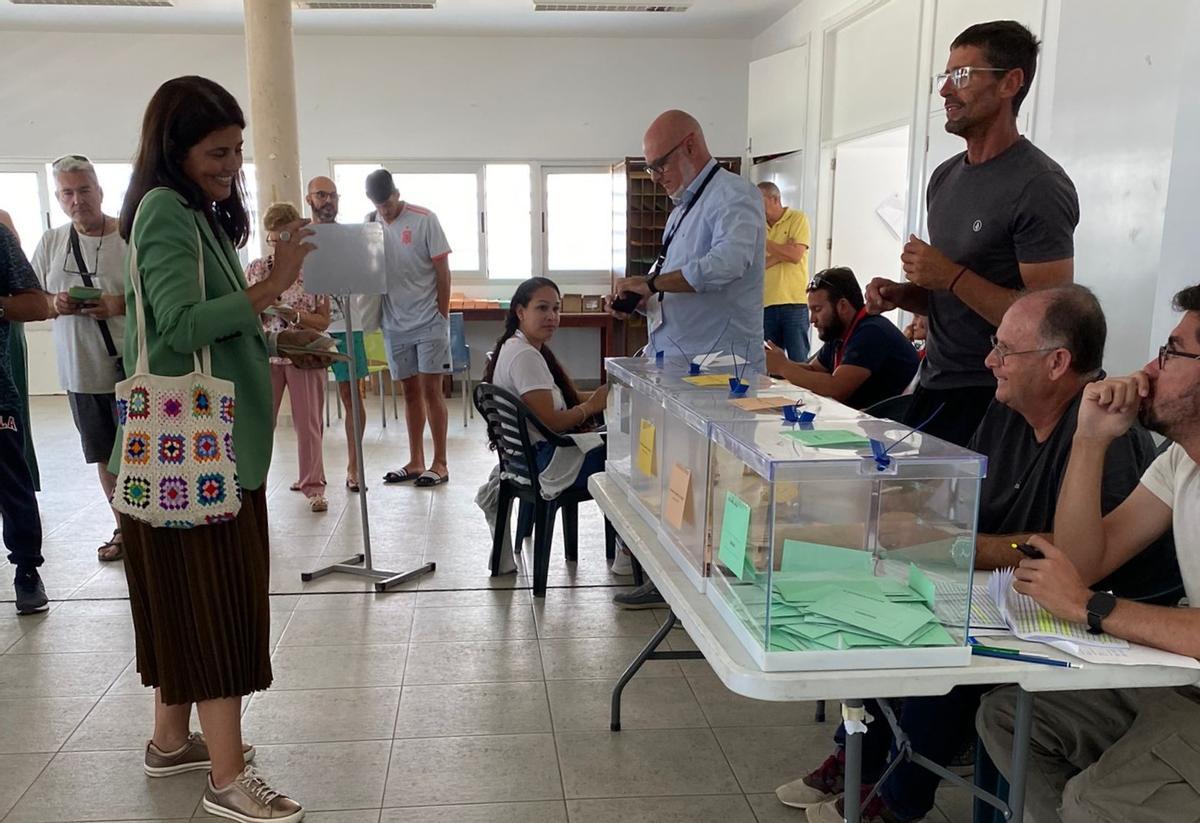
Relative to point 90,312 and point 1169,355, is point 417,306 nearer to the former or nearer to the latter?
point 90,312

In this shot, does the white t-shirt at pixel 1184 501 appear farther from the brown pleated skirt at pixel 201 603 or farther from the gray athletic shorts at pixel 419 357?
the gray athletic shorts at pixel 419 357

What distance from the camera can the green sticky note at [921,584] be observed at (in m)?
1.28

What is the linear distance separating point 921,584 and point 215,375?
4.46 ft

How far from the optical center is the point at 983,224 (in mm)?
2082

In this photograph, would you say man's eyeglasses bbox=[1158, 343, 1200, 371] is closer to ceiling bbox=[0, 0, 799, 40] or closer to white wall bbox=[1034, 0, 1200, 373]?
white wall bbox=[1034, 0, 1200, 373]

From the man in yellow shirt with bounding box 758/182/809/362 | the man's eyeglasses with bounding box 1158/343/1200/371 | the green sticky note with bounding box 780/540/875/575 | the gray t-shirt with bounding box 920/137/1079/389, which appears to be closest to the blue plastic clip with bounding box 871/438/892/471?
the green sticky note with bounding box 780/540/875/575

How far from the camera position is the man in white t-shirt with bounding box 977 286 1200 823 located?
1266mm

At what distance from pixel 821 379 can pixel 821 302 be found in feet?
1.08

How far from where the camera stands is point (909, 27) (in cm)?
506

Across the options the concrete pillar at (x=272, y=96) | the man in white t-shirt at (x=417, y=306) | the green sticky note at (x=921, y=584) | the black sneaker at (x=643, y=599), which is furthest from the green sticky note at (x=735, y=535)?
the concrete pillar at (x=272, y=96)

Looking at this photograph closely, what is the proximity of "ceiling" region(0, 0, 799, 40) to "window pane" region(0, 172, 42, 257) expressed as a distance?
1.27m

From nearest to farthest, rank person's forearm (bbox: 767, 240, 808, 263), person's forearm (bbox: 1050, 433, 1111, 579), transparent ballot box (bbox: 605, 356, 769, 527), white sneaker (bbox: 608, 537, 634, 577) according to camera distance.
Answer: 1. person's forearm (bbox: 1050, 433, 1111, 579)
2. transparent ballot box (bbox: 605, 356, 769, 527)
3. white sneaker (bbox: 608, 537, 634, 577)
4. person's forearm (bbox: 767, 240, 808, 263)

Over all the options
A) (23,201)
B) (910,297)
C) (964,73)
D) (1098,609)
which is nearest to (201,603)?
(1098,609)

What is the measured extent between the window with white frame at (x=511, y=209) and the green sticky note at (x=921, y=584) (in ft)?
24.1
